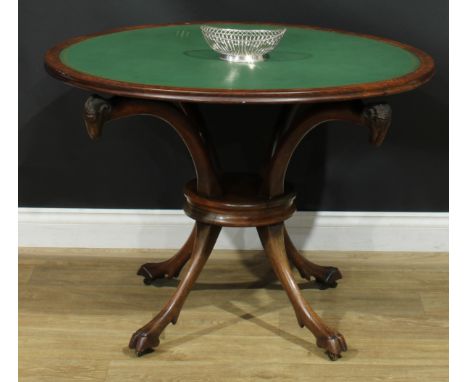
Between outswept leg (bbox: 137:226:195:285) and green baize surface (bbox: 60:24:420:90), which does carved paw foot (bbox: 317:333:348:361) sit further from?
green baize surface (bbox: 60:24:420:90)

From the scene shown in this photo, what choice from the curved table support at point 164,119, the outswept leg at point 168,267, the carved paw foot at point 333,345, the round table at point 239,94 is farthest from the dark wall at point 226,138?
the carved paw foot at point 333,345

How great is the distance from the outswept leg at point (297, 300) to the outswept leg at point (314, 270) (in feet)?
1.13

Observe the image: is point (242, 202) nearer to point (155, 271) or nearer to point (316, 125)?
point (316, 125)

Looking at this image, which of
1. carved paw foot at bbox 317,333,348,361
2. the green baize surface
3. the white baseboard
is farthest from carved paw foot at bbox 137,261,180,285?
the green baize surface

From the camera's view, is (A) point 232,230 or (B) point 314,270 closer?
(B) point 314,270

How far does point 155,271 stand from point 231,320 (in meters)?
0.40

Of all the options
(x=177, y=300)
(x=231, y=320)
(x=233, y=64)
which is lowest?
(x=231, y=320)

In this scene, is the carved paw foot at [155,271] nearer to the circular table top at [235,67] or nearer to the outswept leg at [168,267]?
the outswept leg at [168,267]

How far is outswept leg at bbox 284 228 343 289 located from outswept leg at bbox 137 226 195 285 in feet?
1.19

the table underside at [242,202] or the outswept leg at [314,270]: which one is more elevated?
the table underside at [242,202]

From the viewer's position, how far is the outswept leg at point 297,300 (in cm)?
279

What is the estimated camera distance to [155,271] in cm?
328

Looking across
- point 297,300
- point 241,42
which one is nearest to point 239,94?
point 241,42

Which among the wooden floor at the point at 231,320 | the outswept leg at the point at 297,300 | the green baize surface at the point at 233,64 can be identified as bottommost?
the wooden floor at the point at 231,320
